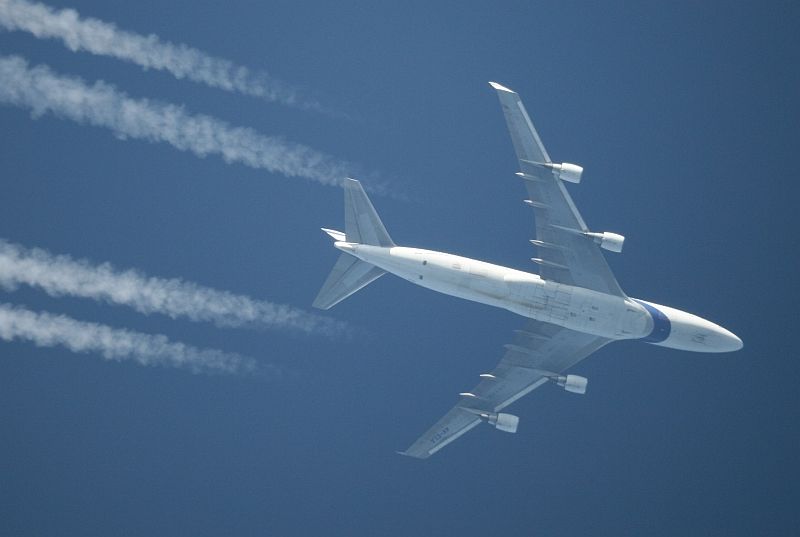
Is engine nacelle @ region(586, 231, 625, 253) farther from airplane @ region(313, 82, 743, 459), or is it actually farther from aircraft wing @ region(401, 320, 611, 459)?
aircraft wing @ region(401, 320, 611, 459)

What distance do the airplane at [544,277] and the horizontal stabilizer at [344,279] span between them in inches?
2.3

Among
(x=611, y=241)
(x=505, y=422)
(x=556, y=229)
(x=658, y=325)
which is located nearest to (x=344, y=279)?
(x=556, y=229)

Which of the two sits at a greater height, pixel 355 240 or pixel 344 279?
pixel 355 240

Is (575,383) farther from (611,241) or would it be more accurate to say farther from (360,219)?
(360,219)

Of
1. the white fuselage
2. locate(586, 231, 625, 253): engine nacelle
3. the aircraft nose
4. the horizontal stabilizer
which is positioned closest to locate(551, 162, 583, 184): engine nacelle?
locate(586, 231, 625, 253): engine nacelle

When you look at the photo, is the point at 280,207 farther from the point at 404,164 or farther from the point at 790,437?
the point at 790,437

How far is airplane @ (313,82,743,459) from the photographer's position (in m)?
46.6

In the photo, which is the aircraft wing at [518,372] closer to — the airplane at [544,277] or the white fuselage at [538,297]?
the airplane at [544,277]

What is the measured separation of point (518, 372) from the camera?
2004 inches

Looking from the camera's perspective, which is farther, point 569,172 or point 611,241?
point 611,241

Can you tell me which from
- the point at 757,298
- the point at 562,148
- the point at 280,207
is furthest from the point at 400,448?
the point at 757,298

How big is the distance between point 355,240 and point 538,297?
1119cm

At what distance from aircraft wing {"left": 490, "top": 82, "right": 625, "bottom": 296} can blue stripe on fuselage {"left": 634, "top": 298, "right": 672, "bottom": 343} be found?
2.21 meters

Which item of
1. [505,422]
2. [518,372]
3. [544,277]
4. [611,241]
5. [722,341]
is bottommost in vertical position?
[505,422]
